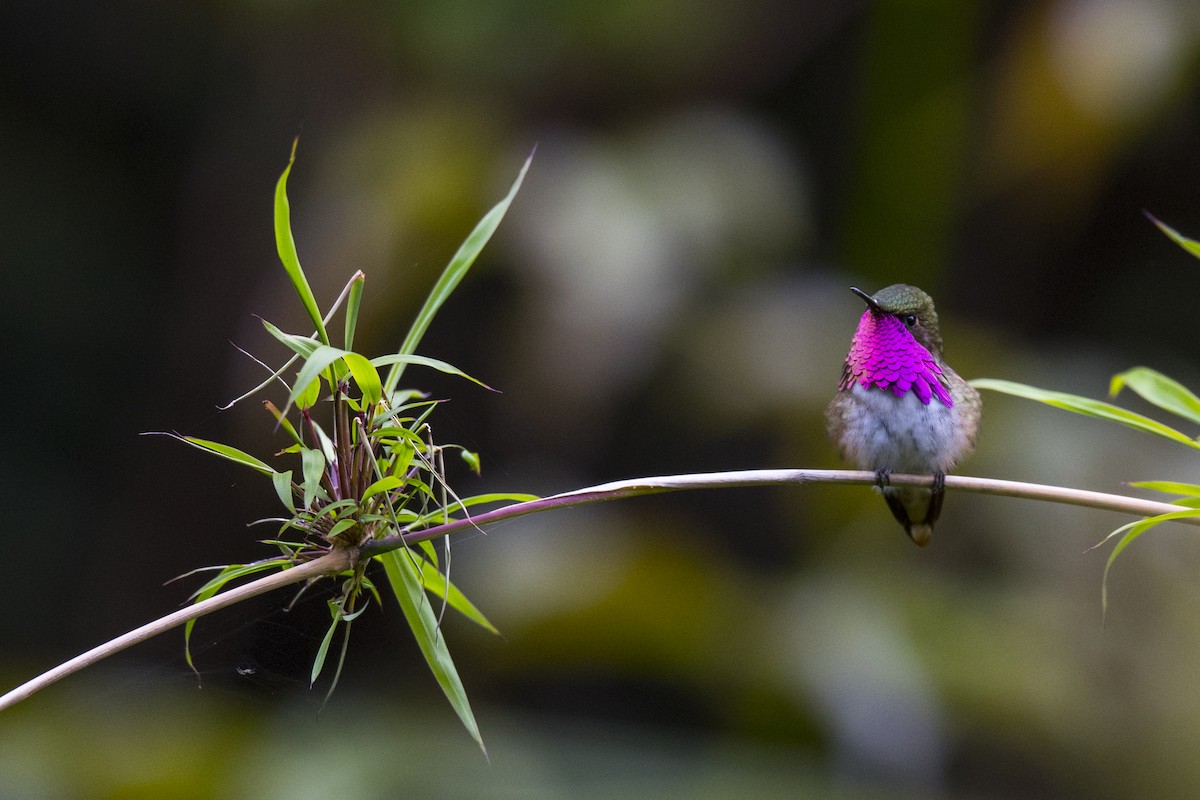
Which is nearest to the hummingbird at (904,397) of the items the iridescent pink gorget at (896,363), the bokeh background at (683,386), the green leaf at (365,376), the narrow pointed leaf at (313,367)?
the iridescent pink gorget at (896,363)

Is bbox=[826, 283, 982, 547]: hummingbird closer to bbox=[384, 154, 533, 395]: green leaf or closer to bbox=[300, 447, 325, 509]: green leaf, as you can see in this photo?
bbox=[384, 154, 533, 395]: green leaf

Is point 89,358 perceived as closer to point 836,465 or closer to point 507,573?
point 507,573

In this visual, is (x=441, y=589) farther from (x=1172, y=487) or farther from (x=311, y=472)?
(x=1172, y=487)

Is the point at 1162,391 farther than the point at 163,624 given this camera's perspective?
Yes

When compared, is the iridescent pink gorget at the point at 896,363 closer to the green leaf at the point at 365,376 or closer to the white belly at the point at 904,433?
the white belly at the point at 904,433

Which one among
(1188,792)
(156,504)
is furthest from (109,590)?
(1188,792)

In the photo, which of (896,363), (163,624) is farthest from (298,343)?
(896,363)
